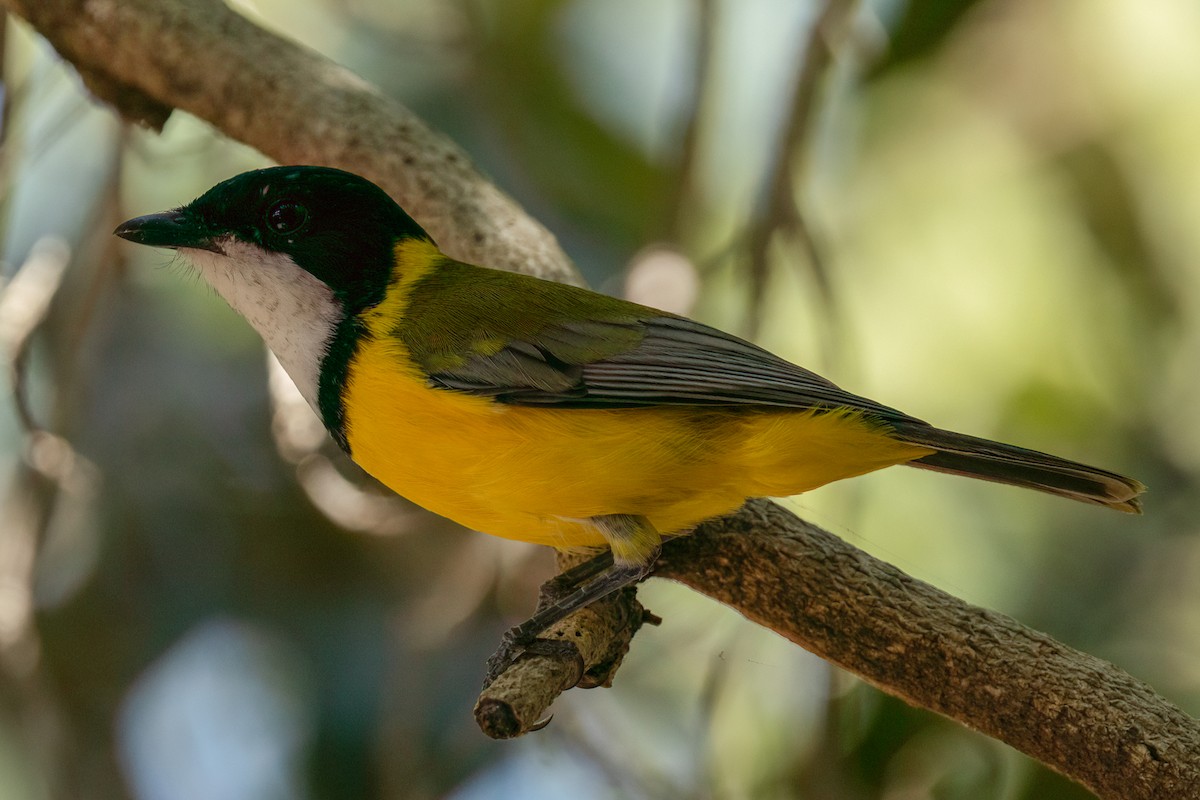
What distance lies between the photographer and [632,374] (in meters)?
3.02

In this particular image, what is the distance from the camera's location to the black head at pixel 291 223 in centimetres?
314

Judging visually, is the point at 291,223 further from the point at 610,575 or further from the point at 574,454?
the point at 610,575

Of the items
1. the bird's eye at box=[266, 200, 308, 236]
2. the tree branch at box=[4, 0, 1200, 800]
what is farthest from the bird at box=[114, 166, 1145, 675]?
the tree branch at box=[4, 0, 1200, 800]

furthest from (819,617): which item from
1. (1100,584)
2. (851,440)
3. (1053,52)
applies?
(1053,52)

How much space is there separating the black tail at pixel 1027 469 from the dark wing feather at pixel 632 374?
10 cm

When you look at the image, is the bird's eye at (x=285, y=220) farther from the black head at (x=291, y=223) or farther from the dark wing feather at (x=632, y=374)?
the dark wing feather at (x=632, y=374)

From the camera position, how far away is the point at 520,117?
6.26 meters

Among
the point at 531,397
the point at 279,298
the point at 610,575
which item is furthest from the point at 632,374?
the point at 279,298

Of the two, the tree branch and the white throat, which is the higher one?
the tree branch

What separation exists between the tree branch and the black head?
60cm

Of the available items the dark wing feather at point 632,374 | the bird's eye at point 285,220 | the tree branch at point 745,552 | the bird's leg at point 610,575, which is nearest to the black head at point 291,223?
the bird's eye at point 285,220

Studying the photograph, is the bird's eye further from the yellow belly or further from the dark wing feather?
the dark wing feather

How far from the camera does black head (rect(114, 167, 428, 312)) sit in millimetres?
3139

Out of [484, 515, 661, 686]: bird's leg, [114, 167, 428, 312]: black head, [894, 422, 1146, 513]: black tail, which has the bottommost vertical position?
[484, 515, 661, 686]: bird's leg
